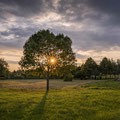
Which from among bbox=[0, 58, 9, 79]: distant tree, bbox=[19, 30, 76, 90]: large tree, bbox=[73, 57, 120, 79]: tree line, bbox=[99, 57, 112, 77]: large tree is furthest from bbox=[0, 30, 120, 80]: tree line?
bbox=[99, 57, 112, 77]: large tree

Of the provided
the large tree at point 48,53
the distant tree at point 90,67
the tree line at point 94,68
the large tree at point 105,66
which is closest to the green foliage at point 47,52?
the large tree at point 48,53

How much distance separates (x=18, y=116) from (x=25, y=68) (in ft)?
75.7

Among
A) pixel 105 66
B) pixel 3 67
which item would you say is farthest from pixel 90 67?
pixel 3 67

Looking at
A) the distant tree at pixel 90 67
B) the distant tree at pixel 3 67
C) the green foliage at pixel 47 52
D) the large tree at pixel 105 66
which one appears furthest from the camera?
the distant tree at pixel 90 67

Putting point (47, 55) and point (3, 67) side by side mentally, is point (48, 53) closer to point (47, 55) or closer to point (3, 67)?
point (47, 55)

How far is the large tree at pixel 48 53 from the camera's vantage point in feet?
99.7

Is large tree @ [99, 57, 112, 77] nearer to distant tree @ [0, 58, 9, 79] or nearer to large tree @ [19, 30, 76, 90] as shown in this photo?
distant tree @ [0, 58, 9, 79]

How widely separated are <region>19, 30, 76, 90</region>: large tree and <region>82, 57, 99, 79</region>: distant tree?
3124 inches

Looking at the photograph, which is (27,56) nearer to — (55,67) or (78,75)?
(55,67)

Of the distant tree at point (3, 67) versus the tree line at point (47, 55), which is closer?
the tree line at point (47, 55)

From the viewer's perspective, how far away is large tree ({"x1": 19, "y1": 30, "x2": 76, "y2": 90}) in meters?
30.4

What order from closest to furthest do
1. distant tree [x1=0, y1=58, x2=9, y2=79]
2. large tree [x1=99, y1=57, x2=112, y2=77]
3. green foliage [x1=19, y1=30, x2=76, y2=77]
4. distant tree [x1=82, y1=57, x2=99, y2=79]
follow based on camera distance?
green foliage [x1=19, y1=30, x2=76, y2=77] → distant tree [x1=0, y1=58, x2=9, y2=79] → large tree [x1=99, y1=57, x2=112, y2=77] → distant tree [x1=82, y1=57, x2=99, y2=79]

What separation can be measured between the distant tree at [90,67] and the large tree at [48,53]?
79360 mm

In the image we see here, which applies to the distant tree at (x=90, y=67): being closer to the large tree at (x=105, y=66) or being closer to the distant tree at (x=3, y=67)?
the large tree at (x=105, y=66)
